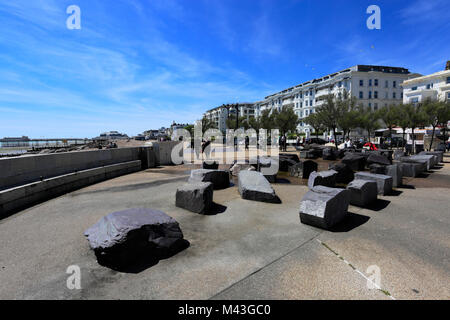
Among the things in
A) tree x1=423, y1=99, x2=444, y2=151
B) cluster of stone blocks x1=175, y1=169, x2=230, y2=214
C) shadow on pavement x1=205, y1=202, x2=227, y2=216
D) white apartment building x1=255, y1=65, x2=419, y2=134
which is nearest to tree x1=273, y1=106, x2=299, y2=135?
tree x1=423, y1=99, x2=444, y2=151

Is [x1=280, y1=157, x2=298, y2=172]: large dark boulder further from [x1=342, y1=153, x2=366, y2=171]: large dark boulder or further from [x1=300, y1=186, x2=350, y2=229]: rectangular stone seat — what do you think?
[x1=300, y1=186, x2=350, y2=229]: rectangular stone seat

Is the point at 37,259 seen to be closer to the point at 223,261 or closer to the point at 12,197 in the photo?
the point at 223,261

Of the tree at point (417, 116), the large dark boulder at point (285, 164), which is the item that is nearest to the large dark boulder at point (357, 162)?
the large dark boulder at point (285, 164)

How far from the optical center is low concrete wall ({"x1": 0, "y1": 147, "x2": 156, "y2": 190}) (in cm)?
628

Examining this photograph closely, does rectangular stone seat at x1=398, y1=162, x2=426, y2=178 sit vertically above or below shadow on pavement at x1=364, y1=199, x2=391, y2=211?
above

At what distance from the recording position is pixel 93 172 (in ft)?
29.4

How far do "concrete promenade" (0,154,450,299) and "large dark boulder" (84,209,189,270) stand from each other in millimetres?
184

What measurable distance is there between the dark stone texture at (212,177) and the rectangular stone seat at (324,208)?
3.63 metres

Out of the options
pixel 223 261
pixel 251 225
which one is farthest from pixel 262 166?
pixel 223 261

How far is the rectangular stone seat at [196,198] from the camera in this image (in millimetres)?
5211

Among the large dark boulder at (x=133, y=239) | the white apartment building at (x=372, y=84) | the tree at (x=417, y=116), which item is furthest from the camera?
the white apartment building at (x=372, y=84)

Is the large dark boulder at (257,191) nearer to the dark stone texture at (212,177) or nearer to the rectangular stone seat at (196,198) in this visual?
the dark stone texture at (212,177)

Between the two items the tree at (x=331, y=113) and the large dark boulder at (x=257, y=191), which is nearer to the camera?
the large dark boulder at (x=257, y=191)
